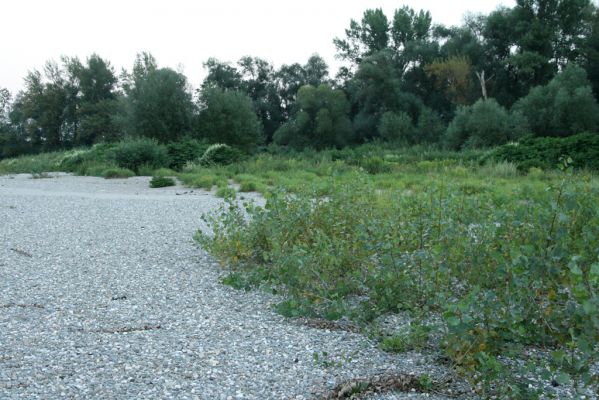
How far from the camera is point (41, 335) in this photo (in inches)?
132

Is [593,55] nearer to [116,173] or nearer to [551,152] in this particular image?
[551,152]

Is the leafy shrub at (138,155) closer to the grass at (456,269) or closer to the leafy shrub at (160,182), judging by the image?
the leafy shrub at (160,182)

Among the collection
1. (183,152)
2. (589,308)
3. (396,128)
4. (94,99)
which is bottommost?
(589,308)

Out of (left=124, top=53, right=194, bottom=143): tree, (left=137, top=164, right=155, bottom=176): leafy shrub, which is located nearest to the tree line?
(left=124, top=53, right=194, bottom=143): tree

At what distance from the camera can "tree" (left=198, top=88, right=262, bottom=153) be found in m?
23.7

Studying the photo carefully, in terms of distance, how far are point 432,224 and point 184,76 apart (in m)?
21.3

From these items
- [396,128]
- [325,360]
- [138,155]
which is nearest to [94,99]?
[396,128]

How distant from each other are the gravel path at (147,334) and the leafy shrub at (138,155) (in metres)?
11.5

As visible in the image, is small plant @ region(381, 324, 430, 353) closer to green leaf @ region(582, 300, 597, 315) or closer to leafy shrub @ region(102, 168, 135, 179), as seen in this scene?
green leaf @ region(582, 300, 597, 315)

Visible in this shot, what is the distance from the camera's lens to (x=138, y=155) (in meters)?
17.5

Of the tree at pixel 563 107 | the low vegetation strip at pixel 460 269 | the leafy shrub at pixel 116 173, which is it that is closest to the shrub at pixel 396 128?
the tree at pixel 563 107

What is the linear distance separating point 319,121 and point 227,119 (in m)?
9.37

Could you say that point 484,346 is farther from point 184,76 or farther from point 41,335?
point 184,76

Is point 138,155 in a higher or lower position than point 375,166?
higher
